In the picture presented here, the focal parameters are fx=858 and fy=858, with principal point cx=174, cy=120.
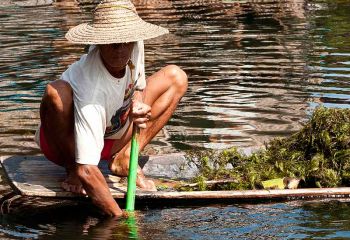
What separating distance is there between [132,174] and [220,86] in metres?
4.43

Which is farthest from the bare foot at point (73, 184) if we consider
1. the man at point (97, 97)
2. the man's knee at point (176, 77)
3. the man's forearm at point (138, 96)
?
the man's knee at point (176, 77)

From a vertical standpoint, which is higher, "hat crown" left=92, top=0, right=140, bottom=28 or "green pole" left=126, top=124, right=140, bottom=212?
"hat crown" left=92, top=0, right=140, bottom=28

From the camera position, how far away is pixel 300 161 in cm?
581

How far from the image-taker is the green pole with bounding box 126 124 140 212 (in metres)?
5.12

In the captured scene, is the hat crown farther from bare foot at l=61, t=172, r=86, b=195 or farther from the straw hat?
bare foot at l=61, t=172, r=86, b=195

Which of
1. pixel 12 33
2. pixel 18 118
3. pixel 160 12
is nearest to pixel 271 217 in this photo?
pixel 18 118

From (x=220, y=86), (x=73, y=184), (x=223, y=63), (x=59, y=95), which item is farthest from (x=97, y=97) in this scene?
(x=223, y=63)

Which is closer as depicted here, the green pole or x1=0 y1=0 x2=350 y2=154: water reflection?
the green pole

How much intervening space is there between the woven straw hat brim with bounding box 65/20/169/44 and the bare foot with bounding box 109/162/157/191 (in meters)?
1.01

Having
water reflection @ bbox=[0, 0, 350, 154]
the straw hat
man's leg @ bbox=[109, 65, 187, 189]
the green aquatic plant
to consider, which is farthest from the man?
water reflection @ bbox=[0, 0, 350, 154]

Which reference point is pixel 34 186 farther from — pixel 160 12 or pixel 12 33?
pixel 160 12

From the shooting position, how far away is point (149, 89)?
5.67 meters

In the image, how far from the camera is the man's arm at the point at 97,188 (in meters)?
4.97

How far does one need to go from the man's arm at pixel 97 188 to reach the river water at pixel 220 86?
3.7 inches
